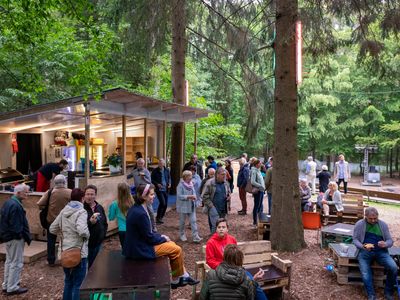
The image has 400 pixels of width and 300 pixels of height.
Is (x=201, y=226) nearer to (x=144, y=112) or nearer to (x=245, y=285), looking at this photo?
(x=144, y=112)

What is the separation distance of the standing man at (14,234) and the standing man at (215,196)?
145 inches

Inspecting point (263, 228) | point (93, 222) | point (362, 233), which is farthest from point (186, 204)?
point (362, 233)

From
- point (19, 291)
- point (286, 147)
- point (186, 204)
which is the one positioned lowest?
point (19, 291)

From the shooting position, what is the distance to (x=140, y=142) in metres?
16.5

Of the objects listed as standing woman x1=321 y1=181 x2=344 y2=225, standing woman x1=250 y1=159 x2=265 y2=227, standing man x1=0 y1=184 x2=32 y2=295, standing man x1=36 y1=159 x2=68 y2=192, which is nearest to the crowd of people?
standing man x1=0 y1=184 x2=32 y2=295

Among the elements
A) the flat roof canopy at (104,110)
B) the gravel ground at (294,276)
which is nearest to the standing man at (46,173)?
the flat roof canopy at (104,110)

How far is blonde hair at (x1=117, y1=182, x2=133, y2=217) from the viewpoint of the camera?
581 centimetres

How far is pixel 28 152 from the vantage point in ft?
48.9

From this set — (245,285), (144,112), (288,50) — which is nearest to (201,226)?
(144,112)

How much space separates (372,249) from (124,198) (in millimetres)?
3897

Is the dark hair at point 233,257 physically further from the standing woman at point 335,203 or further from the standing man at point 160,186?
the standing woman at point 335,203

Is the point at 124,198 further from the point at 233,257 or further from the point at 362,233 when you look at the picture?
the point at 362,233

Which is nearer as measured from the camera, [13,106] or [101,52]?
[101,52]

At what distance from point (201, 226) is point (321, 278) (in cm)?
392
